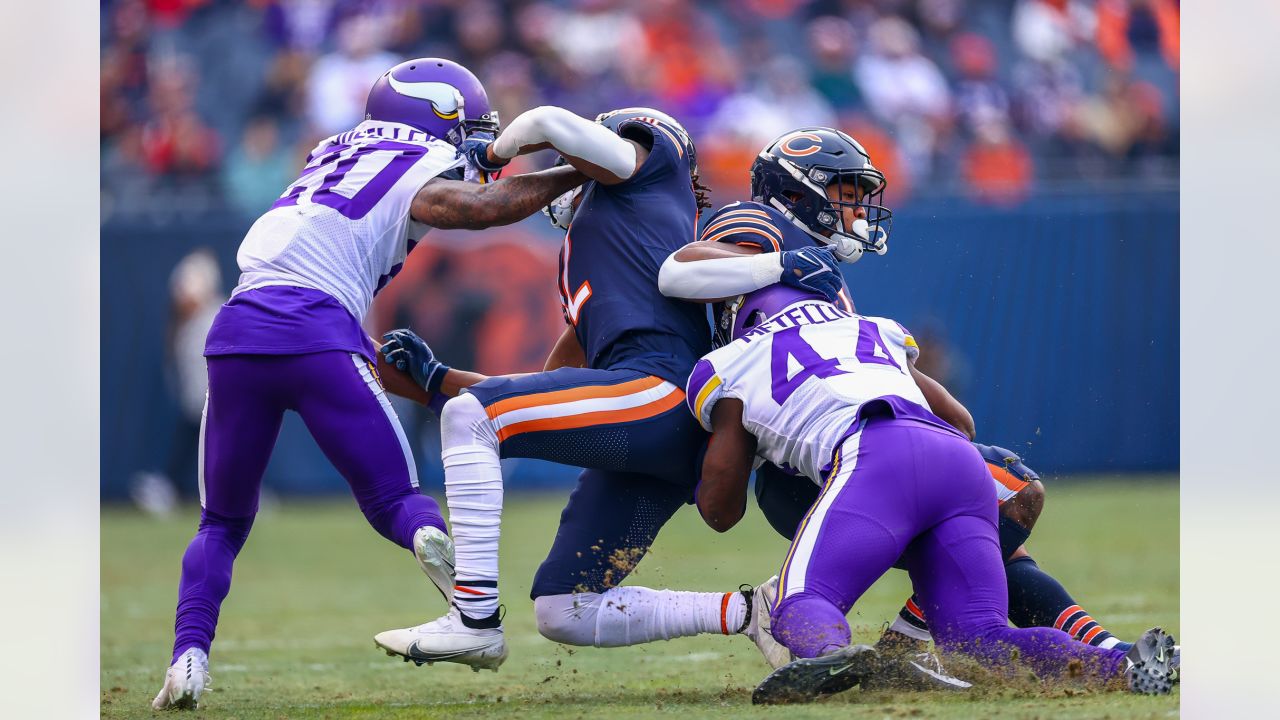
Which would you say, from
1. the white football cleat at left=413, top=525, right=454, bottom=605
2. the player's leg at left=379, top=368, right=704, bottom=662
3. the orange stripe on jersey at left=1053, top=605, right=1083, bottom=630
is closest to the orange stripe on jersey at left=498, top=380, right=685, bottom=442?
the player's leg at left=379, top=368, right=704, bottom=662

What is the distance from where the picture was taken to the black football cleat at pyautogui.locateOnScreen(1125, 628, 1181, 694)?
3.61 meters

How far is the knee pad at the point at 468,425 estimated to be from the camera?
4.07 m

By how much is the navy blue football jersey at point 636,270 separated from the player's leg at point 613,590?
1.38 ft

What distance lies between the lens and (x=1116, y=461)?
11.1 m

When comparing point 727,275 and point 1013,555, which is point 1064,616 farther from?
point 727,275

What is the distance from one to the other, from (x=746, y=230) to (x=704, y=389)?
1.74 ft

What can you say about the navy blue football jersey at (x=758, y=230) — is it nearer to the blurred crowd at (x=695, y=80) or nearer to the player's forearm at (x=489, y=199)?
the player's forearm at (x=489, y=199)

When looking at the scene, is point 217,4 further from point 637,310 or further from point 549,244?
point 637,310

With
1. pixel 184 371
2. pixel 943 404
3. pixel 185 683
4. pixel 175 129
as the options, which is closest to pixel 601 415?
pixel 943 404

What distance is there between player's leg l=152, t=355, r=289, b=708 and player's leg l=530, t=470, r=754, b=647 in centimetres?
92

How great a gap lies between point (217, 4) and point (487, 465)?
11006mm

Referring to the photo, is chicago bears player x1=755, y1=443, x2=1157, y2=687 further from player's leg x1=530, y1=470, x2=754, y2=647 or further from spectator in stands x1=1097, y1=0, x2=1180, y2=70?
spectator in stands x1=1097, y1=0, x2=1180, y2=70
